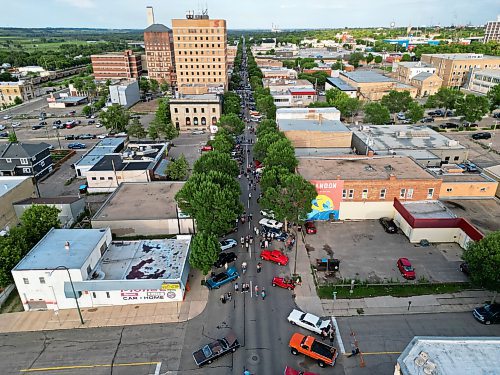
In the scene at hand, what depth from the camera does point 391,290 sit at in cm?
3388

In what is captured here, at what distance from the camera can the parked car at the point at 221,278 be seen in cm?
3478

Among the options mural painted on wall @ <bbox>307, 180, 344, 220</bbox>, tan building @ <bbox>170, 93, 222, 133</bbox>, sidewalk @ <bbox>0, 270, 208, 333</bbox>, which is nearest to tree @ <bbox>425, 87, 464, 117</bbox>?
tan building @ <bbox>170, 93, 222, 133</bbox>

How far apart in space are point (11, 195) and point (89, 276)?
2190cm

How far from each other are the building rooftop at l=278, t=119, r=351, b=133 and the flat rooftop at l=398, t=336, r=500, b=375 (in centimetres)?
4914

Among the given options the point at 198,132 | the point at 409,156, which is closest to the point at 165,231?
the point at 409,156

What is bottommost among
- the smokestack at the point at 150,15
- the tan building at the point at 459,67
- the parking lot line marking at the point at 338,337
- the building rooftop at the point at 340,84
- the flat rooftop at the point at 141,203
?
the parking lot line marking at the point at 338,337

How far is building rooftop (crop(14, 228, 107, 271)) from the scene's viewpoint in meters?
32.0

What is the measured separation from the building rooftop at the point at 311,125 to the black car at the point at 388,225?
→ 25.0 metres

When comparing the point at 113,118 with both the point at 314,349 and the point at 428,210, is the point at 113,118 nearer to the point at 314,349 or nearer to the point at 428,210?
the point at 428,210

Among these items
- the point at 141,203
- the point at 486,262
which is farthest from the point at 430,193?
the point at 141,203

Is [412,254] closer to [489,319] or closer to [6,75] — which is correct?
[489,319]

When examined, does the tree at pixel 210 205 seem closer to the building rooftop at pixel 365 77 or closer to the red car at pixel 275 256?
the red car at pixel 275 256

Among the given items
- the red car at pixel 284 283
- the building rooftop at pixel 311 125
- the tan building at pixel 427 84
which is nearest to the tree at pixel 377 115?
the building rooftop at pixel 311 125

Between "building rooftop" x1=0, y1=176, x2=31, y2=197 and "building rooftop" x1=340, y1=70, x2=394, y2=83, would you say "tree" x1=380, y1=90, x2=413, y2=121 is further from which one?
"building rooftop" x1=0, y1=176, x2=31, y2=197
